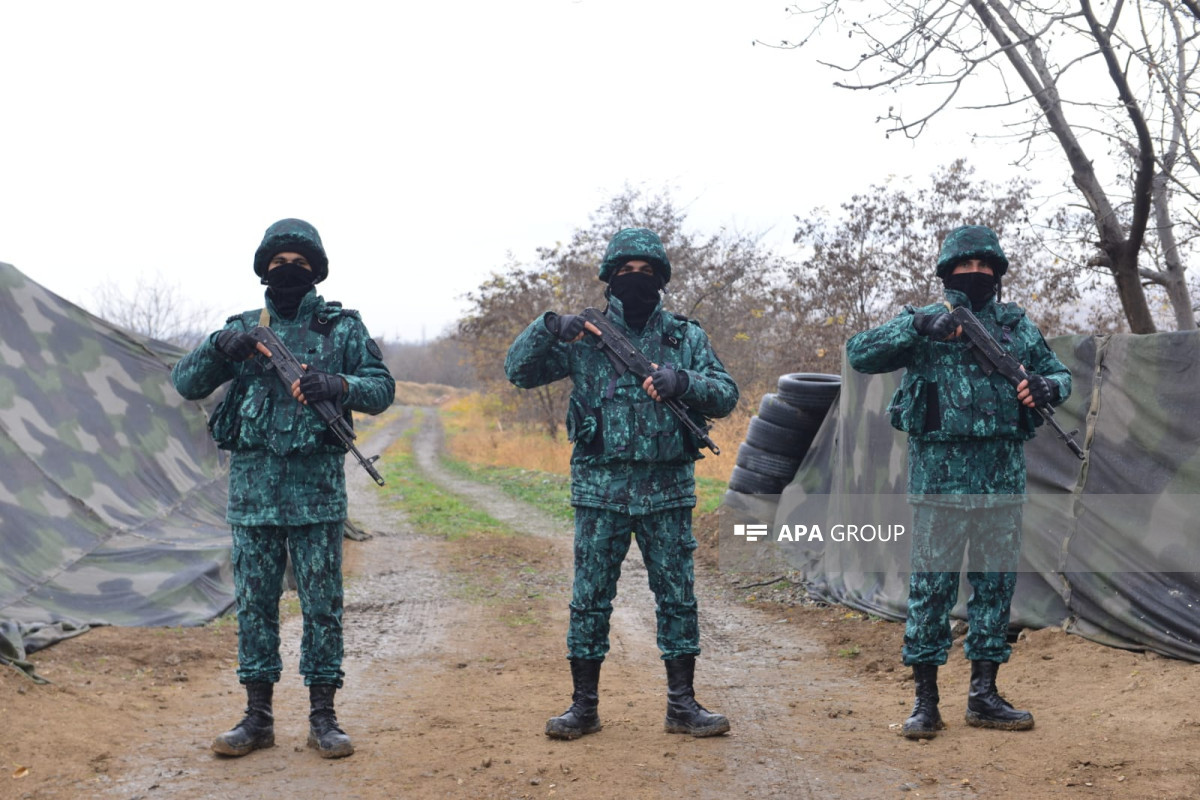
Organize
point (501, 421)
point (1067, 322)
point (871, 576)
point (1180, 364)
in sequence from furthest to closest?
1. point (501, 421)
2. point (1067, 322)
3. point (871, 576)
4. point (1180, 364)

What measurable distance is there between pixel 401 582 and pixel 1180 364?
6004 millimetres

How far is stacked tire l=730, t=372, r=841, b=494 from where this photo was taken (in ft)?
29.1

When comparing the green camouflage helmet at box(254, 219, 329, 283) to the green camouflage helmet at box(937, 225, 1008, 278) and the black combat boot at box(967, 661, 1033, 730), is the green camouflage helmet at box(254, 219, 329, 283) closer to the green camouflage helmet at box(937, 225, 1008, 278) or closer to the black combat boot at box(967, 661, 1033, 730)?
the green camouflage helmet at box(937, 225, 1008, 278)

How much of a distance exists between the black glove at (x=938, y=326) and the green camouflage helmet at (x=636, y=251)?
41.1 inches

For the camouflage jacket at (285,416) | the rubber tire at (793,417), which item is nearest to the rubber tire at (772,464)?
the rubber tire at (793,417)

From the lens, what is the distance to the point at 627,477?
4.15m

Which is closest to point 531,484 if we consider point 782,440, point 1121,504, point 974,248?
point 782,440

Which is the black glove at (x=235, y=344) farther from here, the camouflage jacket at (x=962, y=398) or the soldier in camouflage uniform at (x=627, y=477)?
the camouflage jacket at (x=962, y=398)

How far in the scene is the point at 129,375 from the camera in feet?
27.6

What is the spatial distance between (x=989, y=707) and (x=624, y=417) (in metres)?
1.86

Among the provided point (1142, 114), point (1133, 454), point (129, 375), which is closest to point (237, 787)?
point (1133, 454)

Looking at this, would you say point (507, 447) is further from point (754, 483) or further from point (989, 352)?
point (989, 352)

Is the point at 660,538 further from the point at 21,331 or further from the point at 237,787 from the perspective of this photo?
the point at 21,331

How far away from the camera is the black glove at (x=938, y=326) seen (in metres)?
4.17
